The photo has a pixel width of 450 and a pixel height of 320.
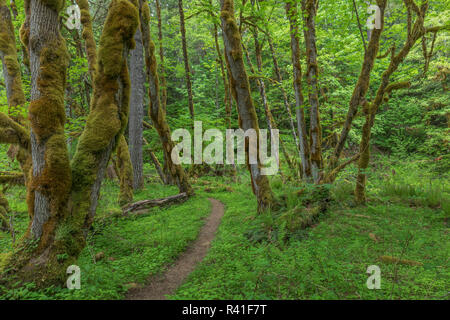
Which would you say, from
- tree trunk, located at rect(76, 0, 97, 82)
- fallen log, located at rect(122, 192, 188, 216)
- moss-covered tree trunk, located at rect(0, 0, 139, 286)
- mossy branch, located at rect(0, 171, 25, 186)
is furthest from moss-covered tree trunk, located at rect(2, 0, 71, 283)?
fallen log, located at rect(122, 192, 188, 216)

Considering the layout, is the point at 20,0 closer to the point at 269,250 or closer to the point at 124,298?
the point at 124,298

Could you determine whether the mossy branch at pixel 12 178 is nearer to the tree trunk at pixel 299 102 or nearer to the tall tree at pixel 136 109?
the tall tree at pixel 136 109

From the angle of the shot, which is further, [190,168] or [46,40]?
[190,168]

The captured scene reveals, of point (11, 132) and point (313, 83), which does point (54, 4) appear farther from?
point (313, 83)

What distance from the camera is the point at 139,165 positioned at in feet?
36.1

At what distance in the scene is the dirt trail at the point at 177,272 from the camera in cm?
350

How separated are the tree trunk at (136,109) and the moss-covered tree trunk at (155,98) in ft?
6.02

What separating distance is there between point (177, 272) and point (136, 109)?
333 inches

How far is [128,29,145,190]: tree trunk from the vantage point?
10305 millimetres

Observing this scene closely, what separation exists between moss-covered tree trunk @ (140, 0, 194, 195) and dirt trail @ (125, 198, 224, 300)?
12.0ft

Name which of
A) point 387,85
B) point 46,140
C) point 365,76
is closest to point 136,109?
point 46,140
